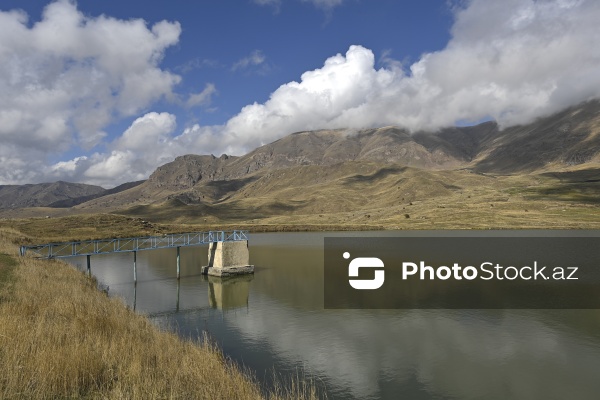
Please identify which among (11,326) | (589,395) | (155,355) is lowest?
(589,395)

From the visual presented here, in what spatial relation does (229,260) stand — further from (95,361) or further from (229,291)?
(95,361)

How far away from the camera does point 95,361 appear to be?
14.1 meters

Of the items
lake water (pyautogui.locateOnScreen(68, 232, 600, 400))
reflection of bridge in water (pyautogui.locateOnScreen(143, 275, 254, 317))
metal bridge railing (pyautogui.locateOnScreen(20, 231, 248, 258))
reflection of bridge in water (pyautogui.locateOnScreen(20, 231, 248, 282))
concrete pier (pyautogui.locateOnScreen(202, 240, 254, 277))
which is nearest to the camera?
lake water (pyautogui.locateOnScreen(68, 232, 600, 400))

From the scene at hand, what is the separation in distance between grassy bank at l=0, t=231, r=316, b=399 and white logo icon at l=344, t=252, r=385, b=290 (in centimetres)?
3084

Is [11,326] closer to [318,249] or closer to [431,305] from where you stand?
[431,305]

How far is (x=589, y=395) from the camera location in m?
20.0

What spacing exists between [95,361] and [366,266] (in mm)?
56087

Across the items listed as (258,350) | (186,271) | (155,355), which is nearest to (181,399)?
(155,355)

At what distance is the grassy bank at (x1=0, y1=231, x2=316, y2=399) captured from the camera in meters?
12.1

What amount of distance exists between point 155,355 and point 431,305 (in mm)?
27924

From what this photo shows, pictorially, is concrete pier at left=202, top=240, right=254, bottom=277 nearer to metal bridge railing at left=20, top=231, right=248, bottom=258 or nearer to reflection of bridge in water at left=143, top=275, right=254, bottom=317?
reflection of bridge in water at left=143, top=275, right=254, bottom=317

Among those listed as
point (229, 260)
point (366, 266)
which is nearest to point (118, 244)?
point (229, 260)

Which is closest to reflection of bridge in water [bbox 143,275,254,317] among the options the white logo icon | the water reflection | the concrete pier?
the water reflection

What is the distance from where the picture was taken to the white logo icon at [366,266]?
1923 inches
